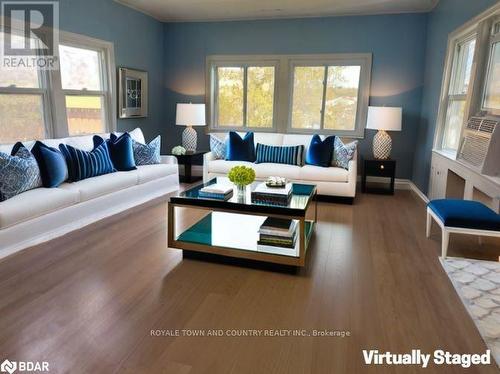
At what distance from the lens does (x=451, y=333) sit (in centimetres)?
199

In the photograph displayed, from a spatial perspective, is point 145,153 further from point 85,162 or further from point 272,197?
point 272,197

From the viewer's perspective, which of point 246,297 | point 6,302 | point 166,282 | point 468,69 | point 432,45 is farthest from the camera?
point 432,45

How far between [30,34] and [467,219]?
4647 millimetres

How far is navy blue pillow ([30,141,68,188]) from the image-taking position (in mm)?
3414

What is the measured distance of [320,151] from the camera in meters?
5.04

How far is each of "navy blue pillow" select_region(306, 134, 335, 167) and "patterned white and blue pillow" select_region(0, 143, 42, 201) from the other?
3331mm

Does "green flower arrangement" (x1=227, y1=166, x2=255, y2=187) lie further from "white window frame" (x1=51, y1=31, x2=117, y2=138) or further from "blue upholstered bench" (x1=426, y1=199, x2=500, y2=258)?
"white window frame" (x1=51, y1=31, x2=117, y2=138)

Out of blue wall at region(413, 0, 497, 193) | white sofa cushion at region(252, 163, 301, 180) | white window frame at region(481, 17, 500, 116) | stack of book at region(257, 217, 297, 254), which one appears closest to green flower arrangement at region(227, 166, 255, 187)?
stack of book at region(257, 217, 297, 254)

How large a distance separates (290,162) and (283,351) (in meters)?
3.55

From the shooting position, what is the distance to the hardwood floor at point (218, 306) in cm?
178

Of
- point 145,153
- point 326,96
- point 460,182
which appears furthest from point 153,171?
point 460,182

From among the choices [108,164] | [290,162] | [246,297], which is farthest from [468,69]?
[108,164]

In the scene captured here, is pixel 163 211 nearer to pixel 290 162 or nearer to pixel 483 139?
pixel 290 162

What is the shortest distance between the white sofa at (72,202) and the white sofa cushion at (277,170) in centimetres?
124
